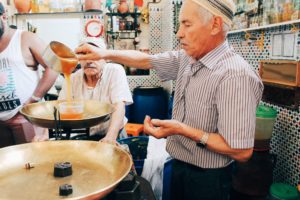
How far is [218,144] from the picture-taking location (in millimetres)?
1395

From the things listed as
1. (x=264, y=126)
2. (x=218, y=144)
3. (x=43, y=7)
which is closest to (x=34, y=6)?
(x=43, y=7)

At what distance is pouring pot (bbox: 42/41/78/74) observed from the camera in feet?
5.20

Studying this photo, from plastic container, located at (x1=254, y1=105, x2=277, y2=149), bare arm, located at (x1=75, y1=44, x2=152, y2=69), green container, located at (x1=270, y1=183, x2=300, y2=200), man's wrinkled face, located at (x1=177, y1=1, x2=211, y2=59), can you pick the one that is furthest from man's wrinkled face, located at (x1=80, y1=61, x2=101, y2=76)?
green container, located at (x1=270, y1=183, x2=300, y2=200)

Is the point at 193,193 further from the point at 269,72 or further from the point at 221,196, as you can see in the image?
the point at 269,72

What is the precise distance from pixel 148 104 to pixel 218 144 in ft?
12.1

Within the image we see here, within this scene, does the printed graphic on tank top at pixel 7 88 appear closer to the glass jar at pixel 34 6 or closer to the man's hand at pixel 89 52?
the man's hand at pixel 89 52

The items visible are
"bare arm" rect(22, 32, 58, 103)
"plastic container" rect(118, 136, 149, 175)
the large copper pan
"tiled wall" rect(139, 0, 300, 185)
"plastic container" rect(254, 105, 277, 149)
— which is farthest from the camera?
"plastic container" rect(118, 136, 149, 175)

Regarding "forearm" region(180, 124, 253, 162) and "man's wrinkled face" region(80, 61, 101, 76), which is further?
"man's wrinkled face" region(80, 61, 101, 76)

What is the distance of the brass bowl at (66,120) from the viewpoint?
143 cm

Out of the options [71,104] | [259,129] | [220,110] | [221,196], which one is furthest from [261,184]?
[71,104]

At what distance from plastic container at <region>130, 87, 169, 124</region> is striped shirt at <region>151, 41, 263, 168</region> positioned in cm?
323

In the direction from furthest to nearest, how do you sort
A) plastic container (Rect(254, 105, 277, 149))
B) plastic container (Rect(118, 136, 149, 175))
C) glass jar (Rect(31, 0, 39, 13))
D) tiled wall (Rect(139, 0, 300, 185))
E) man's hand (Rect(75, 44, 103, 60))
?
glass jar (Rect(31, 0, 39, 13)) → plastic container (Rect(118, 136, 149, 175)) → plastic container (Rect(254, 105, 277, 149)) → tiled wall (Rect(139, 0, 300, 185)) → man's hand (Rect(75, 44, 103, 60))

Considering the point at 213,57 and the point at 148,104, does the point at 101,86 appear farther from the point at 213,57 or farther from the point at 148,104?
the point at 148,104

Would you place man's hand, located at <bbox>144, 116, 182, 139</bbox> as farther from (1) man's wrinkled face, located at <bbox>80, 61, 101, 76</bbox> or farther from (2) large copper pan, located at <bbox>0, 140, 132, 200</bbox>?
(1) man's wrinkled face, located at <bbox>80, 61, 101, 76</bbox>
